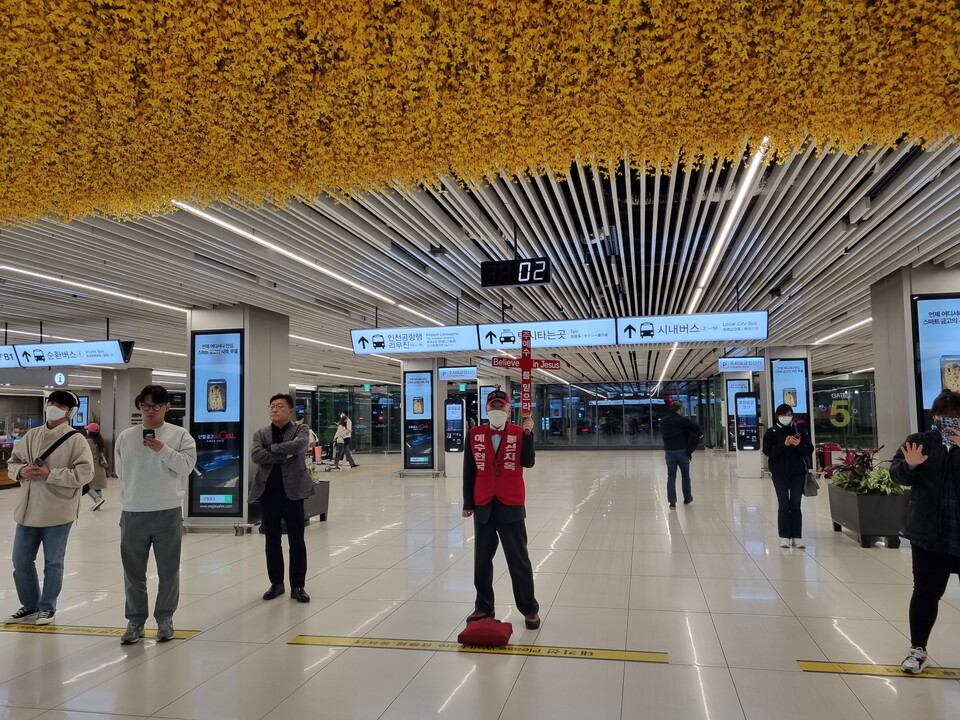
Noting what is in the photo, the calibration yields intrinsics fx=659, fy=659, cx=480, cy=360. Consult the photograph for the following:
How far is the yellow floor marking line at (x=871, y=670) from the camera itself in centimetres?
335

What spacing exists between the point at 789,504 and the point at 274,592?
4.97 m

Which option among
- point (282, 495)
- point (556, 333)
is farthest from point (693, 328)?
point (282, 495)

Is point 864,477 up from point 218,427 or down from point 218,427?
down

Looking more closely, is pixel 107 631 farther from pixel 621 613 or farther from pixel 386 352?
pixel 386 352

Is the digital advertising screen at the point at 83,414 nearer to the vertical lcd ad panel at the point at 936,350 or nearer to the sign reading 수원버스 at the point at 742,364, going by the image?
the sign reading 수원버스 at the point at 742,364

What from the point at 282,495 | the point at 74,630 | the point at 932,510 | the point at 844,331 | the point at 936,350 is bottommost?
the point at 74,630

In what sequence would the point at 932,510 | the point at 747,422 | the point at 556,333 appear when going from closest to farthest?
the point at 932,510, the point at 556,333, the point at 747,422

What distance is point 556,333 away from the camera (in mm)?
8641

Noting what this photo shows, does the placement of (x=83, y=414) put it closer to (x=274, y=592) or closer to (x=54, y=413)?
(x=54, y=413)

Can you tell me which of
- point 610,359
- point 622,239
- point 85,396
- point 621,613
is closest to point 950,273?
point 622,239

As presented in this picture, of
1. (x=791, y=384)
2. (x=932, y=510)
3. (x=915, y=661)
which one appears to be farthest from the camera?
(x=791, y=384)

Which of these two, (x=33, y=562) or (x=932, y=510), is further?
(x=33, y=562)

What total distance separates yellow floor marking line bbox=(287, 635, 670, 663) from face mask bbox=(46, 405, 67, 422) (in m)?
2.24

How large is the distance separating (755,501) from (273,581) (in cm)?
826
